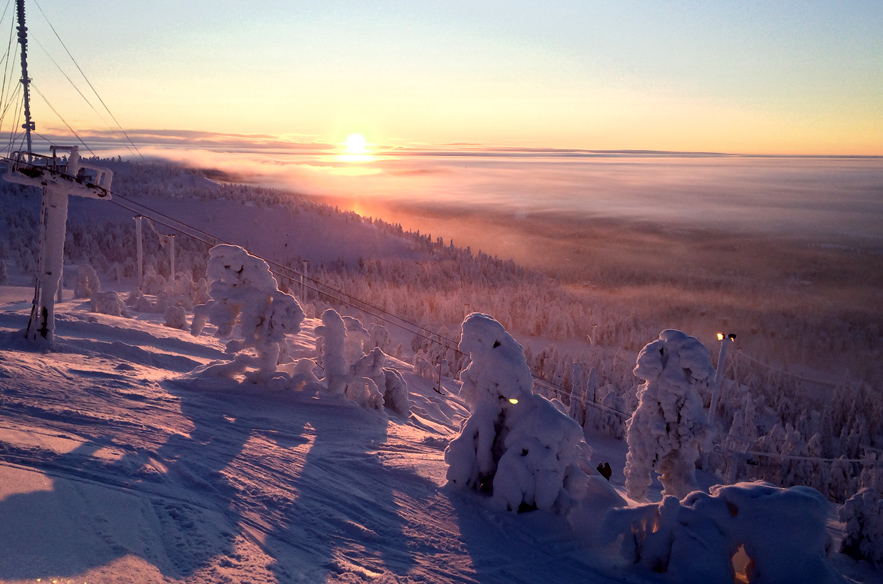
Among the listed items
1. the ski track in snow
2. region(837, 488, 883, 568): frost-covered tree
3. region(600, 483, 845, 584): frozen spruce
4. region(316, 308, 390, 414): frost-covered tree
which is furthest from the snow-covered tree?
region(837, 488, 883, 568): frost-covered tree

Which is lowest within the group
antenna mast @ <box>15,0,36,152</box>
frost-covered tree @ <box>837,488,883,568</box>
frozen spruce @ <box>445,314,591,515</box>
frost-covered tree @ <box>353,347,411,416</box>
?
frost-covered tree @ <box>837,488,883,568</box>

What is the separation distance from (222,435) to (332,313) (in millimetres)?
5980

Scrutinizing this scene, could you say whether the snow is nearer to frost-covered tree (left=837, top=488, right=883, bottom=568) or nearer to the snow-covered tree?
frost-covered tree (left=837, top=488, right=883, bottom=568)

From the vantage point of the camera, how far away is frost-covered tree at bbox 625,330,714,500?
14.8 meters

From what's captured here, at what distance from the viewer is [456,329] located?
66.5m

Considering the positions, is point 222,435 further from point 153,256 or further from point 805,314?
point 805,314

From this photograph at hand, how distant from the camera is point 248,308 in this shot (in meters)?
15.7

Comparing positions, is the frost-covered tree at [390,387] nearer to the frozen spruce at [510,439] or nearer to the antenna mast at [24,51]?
the frozen spruce at [510,439]

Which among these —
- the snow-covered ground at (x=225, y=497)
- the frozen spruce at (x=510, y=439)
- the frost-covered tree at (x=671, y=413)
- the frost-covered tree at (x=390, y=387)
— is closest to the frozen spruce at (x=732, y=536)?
the snow-covered ground at (x=225, y=497)

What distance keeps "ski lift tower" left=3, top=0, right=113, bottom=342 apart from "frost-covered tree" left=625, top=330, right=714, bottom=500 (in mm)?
15933

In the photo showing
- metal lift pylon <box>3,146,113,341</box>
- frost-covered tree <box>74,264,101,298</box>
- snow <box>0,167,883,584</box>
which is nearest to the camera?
snow <box>0,167,883,584</box>

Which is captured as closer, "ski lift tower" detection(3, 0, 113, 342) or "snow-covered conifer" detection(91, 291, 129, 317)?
"ski lift tower" detection(3, 0, 113, 342)

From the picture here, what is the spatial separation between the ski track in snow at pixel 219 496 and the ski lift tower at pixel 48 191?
4.10ft

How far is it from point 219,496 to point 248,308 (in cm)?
725
